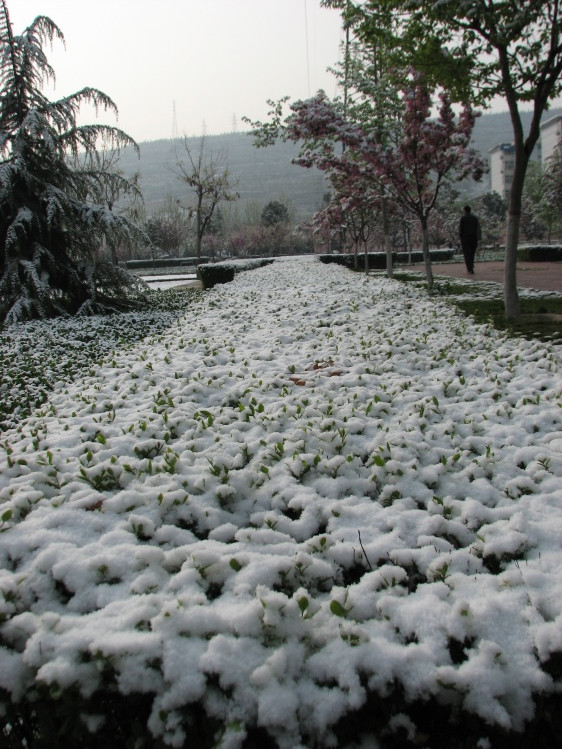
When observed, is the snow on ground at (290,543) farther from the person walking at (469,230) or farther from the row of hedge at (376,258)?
the row of hedge at (376,258)

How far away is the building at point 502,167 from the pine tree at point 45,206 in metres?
91.7

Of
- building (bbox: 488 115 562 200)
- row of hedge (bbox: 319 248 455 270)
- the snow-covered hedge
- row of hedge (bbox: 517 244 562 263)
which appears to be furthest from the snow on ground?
building (bbox: 488 115 562 200)

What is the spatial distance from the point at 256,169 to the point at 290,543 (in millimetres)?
144682

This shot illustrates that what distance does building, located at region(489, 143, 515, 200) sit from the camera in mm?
96625

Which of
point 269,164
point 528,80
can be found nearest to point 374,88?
point 528,80

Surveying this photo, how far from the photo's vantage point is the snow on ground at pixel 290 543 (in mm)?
1521

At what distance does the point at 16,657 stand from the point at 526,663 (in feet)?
5.60

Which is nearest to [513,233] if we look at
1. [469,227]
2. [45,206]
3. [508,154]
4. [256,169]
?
[469,227]

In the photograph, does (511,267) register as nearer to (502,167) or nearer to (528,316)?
(528,316)

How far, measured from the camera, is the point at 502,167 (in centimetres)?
10675

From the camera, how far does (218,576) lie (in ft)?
6.59

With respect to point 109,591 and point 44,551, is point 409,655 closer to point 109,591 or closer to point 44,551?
point 109,591

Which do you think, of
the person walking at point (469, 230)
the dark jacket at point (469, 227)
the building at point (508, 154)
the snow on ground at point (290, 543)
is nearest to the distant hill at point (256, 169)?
the building at point (508, 154)

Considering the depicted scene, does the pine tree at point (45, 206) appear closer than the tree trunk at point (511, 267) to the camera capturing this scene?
No
